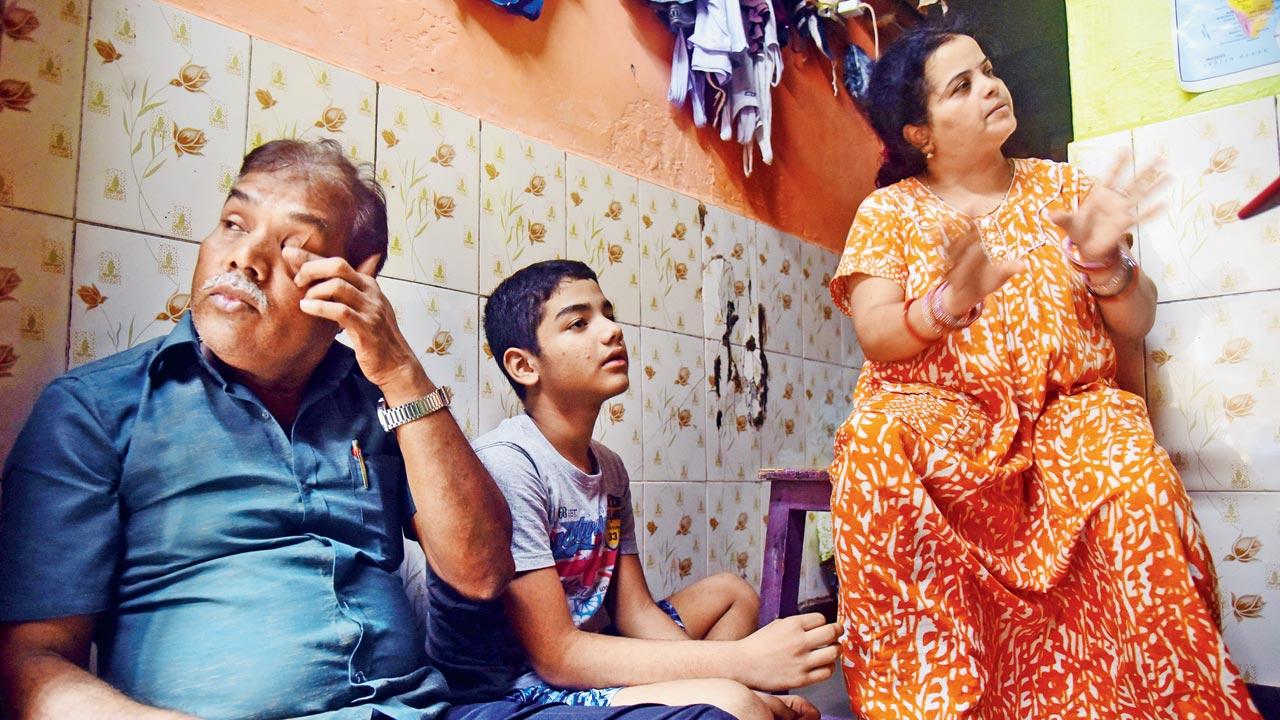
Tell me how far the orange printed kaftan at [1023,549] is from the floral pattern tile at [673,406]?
0.70 meters

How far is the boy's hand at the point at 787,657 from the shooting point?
1.18 metres

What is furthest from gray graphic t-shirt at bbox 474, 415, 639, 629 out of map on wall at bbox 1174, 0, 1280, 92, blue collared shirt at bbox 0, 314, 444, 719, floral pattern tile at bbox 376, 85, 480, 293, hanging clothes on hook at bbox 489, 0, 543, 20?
map on wall at bbox 1174, 0, 1280, 92

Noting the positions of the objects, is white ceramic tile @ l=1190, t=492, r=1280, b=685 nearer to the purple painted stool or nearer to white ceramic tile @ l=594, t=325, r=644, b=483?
the purple painted stool

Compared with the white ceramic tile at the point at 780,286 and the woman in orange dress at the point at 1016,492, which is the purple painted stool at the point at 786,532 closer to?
the woman in orange dress at the point at 1016,492

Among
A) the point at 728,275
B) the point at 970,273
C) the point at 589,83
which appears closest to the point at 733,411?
the point at 728,275

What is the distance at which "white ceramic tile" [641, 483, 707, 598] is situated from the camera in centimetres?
201

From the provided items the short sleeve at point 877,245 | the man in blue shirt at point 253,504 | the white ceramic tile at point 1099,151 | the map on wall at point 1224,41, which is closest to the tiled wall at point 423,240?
the man in blue shirt at point 253,504

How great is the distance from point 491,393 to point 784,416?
1.20 metres

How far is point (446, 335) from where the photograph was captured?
155cm

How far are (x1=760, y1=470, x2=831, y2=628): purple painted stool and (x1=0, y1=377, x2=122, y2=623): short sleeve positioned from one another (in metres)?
1.12

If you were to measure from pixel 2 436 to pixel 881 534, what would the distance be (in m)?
1.20

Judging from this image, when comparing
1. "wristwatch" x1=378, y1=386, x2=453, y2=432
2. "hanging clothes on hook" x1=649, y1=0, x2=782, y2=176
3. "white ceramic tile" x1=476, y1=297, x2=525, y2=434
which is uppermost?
"hanging clothes on hook" x1=649, y1=0, x2=782, y2=176

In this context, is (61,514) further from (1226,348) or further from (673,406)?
(1226,348)

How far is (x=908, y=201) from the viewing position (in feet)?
5.43
